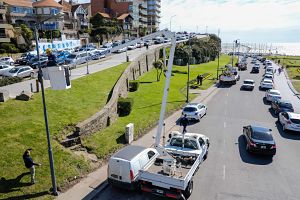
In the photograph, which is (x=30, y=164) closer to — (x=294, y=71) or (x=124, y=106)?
(x=124, y=106)

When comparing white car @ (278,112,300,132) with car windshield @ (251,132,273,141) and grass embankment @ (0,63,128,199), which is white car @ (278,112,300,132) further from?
grass embankment @ (0,63,128,199)

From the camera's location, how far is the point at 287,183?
14.9 meters

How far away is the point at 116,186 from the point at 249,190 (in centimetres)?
653

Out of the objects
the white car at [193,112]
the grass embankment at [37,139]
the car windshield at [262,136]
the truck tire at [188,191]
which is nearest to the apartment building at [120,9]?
the white car at [193,112]

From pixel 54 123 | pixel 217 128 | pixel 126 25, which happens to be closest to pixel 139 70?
pixel 217 128

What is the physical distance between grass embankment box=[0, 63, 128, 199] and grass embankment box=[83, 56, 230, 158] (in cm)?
178

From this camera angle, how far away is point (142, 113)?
2580 centimetres

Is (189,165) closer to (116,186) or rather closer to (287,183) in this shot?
(116,186)

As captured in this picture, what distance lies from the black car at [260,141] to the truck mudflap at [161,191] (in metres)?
8.21

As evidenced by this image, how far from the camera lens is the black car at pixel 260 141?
702 inches

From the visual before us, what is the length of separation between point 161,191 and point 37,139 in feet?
25.9

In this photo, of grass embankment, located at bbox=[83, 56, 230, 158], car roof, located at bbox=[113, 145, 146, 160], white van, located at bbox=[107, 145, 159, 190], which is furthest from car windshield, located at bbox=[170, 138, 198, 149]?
grass embankment, located at bbox=[83, 56, 230, 158]

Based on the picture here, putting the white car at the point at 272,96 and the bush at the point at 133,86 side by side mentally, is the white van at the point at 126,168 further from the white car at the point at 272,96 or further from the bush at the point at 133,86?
the white car at the point at 272,96

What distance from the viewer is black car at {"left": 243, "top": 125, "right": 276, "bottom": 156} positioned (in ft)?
58.5
